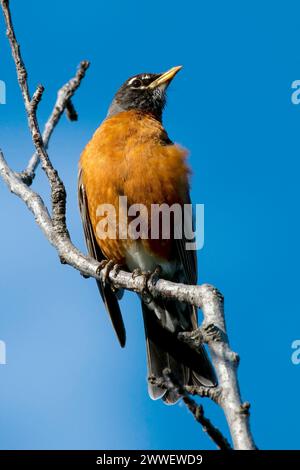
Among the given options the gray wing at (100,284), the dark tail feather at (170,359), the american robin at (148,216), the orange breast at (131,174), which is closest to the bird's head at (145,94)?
the american robin at (148,216)

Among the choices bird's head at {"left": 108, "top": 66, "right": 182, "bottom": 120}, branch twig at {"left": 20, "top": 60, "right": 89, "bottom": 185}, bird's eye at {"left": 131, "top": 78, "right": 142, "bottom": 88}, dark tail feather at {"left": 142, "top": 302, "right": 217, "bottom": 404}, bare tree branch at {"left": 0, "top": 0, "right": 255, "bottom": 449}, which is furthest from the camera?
bird's eye at {"left": 131, "top": 78, "right": 142, "bottom": 88}

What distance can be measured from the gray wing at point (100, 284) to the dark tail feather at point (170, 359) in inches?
19.2

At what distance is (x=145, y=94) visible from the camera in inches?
320

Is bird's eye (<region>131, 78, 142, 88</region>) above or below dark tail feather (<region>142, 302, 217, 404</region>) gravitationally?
above

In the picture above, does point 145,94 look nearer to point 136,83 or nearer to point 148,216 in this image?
point 136,83

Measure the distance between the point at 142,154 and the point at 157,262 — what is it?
0.99 m

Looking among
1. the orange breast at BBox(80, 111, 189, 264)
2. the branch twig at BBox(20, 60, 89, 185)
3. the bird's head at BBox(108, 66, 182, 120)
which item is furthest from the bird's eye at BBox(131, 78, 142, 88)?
the branch twig at BBox(20, 60, 89, 185)

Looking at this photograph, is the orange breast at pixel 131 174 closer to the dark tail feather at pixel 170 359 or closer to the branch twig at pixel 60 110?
the dark tail feather at pixel 170 359

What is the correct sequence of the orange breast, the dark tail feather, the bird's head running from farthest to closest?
1. the bird's head
2. the dark tail feather
3. the orange breast

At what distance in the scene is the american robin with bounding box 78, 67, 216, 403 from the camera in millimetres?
6547

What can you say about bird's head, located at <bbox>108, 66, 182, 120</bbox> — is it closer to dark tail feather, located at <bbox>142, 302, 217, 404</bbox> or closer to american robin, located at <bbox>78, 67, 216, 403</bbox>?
american robin, located at <bbox>78, 67, 216, 403</bbox>

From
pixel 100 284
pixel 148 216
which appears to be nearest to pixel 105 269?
pixel 148 216
